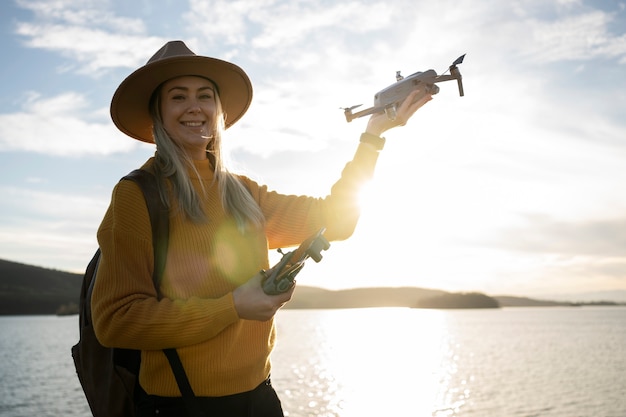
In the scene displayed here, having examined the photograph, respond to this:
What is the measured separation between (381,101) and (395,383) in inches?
1583

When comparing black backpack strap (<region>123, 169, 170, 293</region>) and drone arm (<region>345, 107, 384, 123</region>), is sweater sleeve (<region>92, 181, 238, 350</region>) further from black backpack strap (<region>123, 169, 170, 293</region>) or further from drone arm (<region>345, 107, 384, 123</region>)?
drone arm (<region>345, 107, 384, 123</region>)

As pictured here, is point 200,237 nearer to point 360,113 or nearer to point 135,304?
point 135,304

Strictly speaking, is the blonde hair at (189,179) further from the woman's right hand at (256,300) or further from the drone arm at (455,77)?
the drone arm at (455,77)

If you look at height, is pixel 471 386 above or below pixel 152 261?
below

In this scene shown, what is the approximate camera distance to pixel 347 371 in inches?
1828

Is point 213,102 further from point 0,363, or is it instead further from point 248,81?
point 0,363

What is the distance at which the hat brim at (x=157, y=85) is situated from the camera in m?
3.17

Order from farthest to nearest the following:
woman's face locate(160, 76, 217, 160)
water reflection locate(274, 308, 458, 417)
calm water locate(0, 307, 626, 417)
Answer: water reflection locate(274, 308, 458, 417) → calm water locate(0, 307, 626, 417) → woman's face locate(160, 76, 217, 160)

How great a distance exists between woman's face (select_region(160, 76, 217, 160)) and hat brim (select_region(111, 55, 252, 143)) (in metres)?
0.06

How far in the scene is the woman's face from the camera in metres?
3.15

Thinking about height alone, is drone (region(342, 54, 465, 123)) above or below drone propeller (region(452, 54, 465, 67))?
below

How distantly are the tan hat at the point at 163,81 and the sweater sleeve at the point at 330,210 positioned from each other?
2.13 ft

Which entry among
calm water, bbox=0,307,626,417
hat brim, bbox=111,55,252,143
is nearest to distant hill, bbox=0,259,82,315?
calm water, bbox=0,307,626,417

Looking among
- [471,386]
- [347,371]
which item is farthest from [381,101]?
[347,371]
